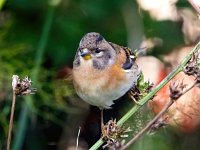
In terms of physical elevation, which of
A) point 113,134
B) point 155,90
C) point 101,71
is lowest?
point 113,134

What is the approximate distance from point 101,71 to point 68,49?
766 mm

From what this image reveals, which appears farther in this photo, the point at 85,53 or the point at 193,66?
the point at 85,53

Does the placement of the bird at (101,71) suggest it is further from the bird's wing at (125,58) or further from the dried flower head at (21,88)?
the dried flower head at (21,88)

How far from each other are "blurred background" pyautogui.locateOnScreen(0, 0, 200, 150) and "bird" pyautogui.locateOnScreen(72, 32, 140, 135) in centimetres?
60

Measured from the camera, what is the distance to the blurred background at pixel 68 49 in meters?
3.00

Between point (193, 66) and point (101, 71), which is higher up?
point (101, 71)

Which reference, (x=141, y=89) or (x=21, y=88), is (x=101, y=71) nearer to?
(x=141, y=89)

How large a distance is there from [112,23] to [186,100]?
1.62 ft

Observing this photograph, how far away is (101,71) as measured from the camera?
226 centimetres

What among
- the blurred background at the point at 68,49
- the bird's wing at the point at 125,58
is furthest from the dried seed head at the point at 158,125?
the blurred background at the point at 68,49

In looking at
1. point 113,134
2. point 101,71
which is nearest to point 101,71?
point 101,71

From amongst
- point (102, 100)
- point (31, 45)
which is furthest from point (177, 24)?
point (102, 100)

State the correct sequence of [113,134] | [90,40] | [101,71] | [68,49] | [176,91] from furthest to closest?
1. [68,49]
2. [101,71]
3. [90,40]
4. [113,134]
5. [176,91]

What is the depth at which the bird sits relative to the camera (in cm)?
210
